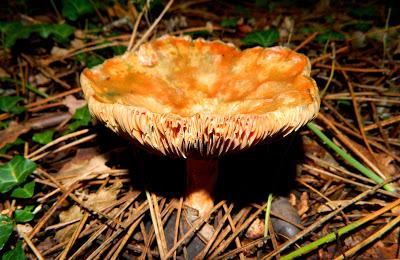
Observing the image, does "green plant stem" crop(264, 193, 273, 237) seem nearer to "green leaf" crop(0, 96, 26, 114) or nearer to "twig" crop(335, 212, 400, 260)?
"twig" crop(335, 212, 400, 260)

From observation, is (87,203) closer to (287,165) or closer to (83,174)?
(83,174)

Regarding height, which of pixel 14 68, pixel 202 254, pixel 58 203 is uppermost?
pixel 14 68

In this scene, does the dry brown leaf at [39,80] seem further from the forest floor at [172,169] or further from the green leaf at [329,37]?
the green leaf at [329,37]


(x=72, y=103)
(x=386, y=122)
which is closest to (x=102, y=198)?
(x=72, y=103)

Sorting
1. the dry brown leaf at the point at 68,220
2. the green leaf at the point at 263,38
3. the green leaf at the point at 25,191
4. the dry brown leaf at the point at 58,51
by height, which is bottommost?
the dry brown leaf at the point at 68,220

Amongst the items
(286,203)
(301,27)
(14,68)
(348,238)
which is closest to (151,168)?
(286,203)

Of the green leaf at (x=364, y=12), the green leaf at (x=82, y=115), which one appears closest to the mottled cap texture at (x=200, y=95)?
the green leaf at (x=82, y=115)

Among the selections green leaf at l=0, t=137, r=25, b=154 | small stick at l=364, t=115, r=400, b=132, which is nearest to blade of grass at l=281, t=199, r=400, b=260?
small stick at l=364, t=115, r=400, b=132
